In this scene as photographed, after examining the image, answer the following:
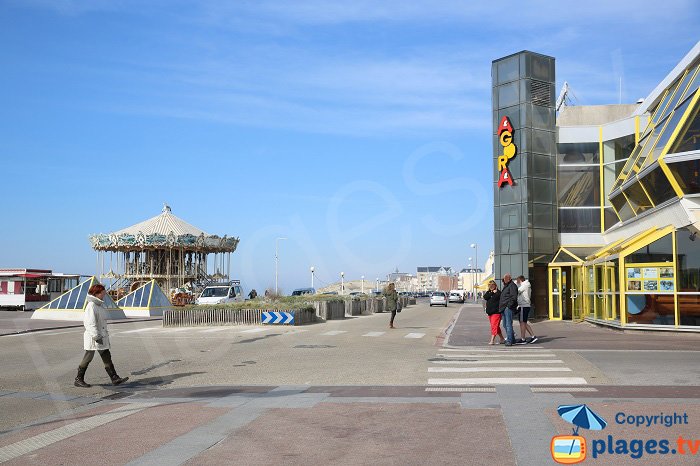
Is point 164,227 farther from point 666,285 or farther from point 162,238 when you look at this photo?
point 666,285

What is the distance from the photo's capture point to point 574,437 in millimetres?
7094

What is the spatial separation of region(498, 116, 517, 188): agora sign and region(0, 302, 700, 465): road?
16575 mm

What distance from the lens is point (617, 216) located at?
32219 millimetres

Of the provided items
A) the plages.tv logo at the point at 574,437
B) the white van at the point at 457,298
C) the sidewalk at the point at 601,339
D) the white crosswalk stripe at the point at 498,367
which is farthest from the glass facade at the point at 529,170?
the white van at the point at 457,298

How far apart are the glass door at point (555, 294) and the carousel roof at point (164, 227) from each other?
154 feet

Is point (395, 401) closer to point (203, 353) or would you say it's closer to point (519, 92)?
point (203, 353)

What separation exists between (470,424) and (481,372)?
15.3 feet

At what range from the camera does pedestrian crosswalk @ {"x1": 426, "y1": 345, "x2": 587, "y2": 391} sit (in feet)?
37.0

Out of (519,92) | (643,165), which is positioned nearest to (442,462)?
(643,165)

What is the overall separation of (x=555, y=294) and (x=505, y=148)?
25.2 feet

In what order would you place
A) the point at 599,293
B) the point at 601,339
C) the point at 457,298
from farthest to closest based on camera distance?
the point at 457,298 → the point at 599,293 → the point at 601,339

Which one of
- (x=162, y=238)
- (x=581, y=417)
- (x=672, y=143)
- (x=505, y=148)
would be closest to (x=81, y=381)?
(x=581, y=417)

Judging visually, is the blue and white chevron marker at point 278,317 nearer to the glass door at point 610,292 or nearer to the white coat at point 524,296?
the white coat at point 524,296

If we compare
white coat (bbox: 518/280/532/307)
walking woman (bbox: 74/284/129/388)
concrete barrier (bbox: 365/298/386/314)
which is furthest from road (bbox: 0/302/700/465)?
concrete barrier (bbox: 365/298/386/314)
